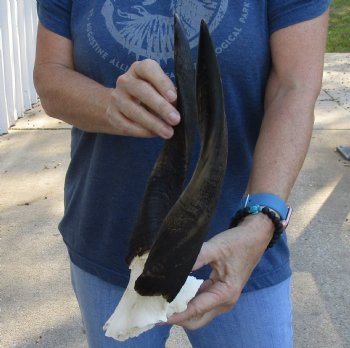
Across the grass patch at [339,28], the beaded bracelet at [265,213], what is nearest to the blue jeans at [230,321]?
the beaded bracelet at [265,213]

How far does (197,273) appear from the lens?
198cm

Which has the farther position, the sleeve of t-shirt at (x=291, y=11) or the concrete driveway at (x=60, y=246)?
the concrete driveway at (x=60, y=246)

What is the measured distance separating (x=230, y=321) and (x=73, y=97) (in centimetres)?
76

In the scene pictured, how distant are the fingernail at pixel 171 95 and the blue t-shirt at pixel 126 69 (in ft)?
1.36

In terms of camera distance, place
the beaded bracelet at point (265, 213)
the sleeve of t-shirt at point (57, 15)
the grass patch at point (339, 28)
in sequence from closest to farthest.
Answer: the beaded bracelet at point (265, 213)
the sleeve of t-shirt at point (57, 15)
the grass patch at point (339, 28)

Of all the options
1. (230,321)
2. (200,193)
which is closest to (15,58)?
(230,321)

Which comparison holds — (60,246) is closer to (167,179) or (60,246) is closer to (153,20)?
(153,20)

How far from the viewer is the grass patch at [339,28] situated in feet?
38.0

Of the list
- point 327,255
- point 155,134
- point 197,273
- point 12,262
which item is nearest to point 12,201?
point 12,262

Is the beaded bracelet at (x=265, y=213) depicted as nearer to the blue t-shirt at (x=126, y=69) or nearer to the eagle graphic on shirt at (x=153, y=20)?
the blue t-shirt at (x=126, y=69)

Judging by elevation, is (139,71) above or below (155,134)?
above

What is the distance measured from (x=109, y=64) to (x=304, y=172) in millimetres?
4349

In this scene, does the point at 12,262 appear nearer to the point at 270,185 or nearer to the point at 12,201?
the point at 12,201

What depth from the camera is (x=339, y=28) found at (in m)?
13.4
